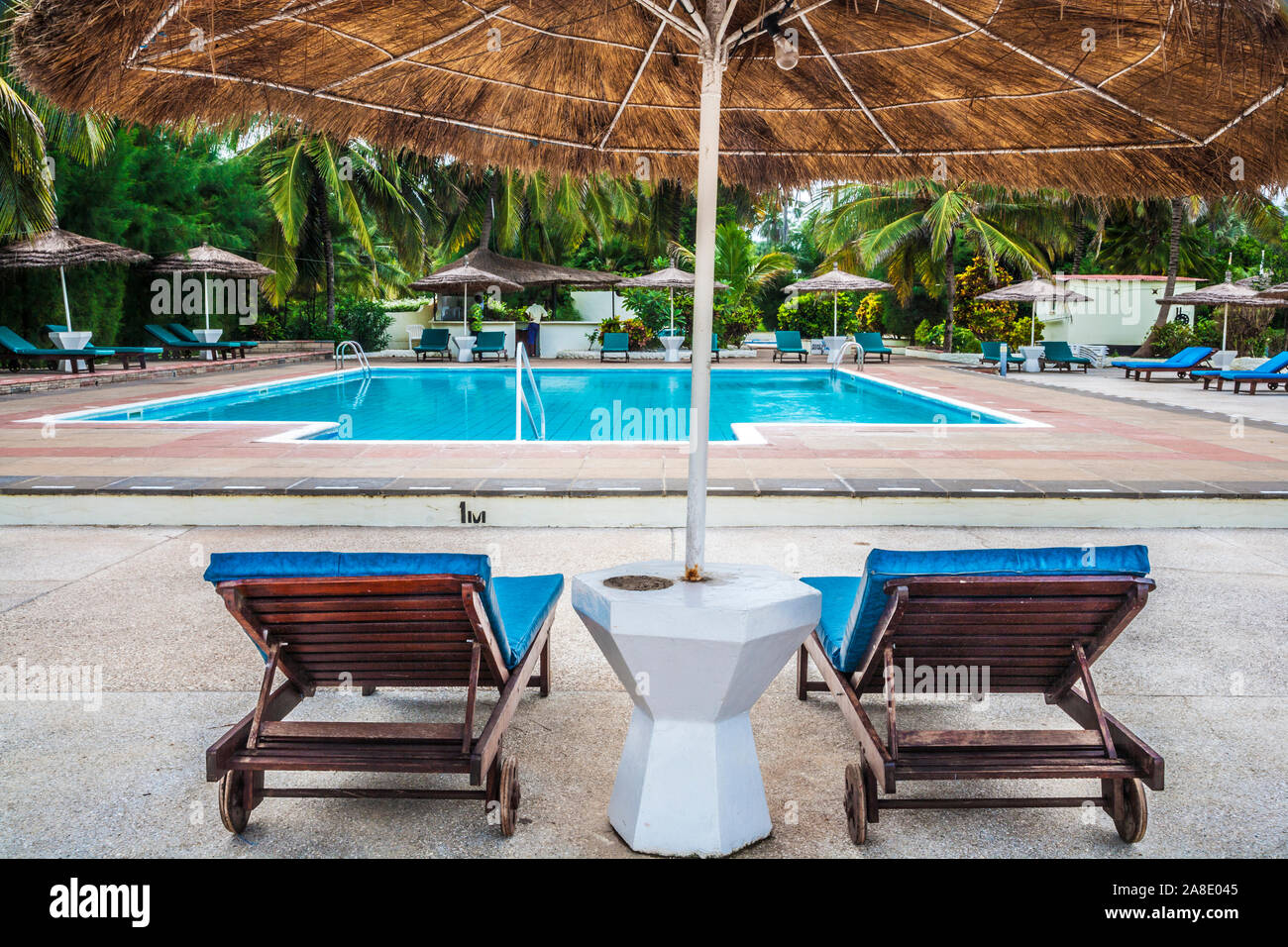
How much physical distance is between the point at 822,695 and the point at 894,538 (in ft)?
7.84

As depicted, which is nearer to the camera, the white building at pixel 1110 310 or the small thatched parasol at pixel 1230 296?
the small thatched parasol at pixel 1230 296

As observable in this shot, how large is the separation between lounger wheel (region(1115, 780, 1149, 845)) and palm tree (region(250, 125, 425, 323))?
905 inches

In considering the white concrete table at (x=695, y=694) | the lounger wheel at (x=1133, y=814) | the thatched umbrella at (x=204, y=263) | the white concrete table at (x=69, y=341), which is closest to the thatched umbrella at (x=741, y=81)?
the white concrete table at (x=695, y=694)

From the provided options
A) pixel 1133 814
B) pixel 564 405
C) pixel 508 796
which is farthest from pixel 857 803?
pixel 564 405

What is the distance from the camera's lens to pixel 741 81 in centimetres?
437

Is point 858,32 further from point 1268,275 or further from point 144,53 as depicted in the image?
point 1268,275

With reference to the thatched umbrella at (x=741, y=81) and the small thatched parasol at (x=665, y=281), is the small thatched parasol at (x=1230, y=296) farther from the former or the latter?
the thatched umbrella at (x=741, y=81)

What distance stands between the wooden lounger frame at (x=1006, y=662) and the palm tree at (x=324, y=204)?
22.6 metres

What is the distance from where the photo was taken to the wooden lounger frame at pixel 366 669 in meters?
2.30

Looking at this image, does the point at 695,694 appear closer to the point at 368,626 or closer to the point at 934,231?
the point at 368,626

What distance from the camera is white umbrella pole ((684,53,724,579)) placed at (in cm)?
261

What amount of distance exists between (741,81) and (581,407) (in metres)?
9.17

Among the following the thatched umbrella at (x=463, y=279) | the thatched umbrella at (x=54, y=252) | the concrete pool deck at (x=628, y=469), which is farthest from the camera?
the thatched umbrella at (x=463, y=279)
